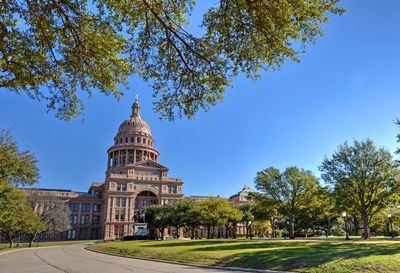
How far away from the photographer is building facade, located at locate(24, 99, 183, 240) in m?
79.8

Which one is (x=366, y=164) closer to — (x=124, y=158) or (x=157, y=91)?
(x=157, y=91)

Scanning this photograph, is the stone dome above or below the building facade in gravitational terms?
above

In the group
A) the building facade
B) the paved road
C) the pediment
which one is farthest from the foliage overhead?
the pediment

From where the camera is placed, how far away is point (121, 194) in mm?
81875

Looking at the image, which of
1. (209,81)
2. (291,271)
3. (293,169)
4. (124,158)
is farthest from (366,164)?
(124,158)

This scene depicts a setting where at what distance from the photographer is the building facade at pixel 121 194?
79.8m

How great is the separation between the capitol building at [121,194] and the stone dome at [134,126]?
383mm

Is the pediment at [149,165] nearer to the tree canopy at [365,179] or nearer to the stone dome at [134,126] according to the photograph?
the stone dome at [134,126]

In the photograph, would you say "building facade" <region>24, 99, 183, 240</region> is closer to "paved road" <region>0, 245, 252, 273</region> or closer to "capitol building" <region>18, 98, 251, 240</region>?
"capitol building" <region>18, 98, 251, 240</region>

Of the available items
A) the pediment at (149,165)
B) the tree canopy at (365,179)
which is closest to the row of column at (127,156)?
the pediment at (149,165)

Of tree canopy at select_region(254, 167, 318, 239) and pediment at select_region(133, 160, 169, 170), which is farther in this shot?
pediment at select_region(133, 160, 169, 170)

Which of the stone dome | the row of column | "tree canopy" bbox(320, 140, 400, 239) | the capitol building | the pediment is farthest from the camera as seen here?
the stone dome

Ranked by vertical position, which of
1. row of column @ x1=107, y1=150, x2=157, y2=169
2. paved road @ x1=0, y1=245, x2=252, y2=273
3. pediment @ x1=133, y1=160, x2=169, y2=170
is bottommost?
paved road @ x1=0, y1=245, x2=252, y2=273

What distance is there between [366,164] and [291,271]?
78.3 feet
